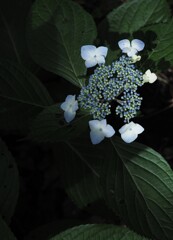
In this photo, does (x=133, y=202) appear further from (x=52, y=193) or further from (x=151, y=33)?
(x=52, y=193)

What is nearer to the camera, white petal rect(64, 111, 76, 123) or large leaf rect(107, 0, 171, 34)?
white petal rect(64, 111, 76, 123)

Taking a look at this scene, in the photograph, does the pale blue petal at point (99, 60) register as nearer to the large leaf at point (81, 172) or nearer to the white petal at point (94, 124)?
the white petal at point (94, 124)

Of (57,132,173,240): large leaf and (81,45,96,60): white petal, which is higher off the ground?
(81,45,96,60): white petal

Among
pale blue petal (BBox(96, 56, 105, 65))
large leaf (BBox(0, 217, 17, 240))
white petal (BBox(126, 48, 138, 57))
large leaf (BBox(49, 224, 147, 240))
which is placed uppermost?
pale blue petal (BBox(96, 56, 105, 65))

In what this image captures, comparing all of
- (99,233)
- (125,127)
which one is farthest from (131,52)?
(99,233)

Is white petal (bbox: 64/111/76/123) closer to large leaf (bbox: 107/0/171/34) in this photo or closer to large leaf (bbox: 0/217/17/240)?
large leaf (bbox: 0/217/17/240)

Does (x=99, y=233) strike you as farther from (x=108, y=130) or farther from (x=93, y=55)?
(x=93, y=55)

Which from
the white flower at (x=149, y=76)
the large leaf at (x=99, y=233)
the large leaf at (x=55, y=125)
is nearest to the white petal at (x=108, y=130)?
the large leaf at (x=55, y=125)

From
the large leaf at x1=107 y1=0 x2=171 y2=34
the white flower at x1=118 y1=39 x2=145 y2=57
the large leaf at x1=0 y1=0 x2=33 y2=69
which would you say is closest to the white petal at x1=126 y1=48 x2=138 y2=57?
the white flower at x1=118 y1=39 x2=145 y2=57

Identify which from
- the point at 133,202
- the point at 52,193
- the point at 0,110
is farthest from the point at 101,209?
the point at 0,110
